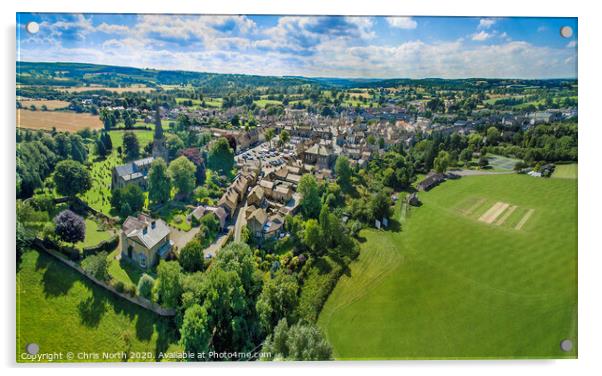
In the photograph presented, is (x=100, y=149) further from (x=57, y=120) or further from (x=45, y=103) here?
(x=45, y=103)

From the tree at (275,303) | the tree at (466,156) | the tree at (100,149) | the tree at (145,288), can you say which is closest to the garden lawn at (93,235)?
the tree at (145,288)

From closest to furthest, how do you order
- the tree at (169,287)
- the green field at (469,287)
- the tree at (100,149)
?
the green field at (469,287)
the tree at (169,287)
the tree at (100,149)

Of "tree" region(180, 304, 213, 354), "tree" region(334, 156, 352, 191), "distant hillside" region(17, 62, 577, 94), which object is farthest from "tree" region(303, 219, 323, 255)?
"distant hillside" region(17, 62, 577, 94)

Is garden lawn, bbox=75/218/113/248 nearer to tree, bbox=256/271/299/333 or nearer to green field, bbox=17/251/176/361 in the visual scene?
green field, bbox=17/251/176/361

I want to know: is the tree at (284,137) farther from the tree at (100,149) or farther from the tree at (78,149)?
the tree at (78,149)

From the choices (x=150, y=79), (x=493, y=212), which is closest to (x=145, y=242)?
(x=150, y=79)

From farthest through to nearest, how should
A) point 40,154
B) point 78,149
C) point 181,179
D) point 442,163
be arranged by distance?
point 442,163
point 181,179
point 78,149
point 40,154

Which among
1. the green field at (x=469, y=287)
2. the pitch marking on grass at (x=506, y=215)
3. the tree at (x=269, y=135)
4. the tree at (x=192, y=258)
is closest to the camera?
the green field at (x=469, y=287)

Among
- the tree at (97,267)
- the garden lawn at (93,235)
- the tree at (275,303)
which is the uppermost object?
the garden lawn at (93,235)
